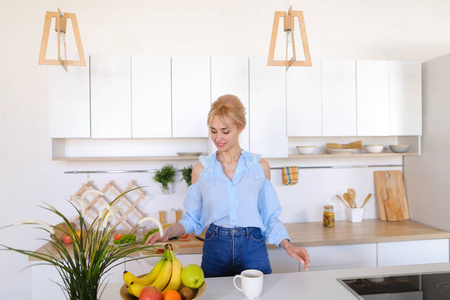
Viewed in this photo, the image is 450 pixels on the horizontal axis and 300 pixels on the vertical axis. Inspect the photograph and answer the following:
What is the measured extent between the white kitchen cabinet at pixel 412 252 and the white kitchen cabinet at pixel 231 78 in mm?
1221

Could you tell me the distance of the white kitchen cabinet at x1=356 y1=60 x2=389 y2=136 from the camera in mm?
2592

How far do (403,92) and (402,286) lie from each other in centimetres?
176

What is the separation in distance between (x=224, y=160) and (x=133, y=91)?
1079 mm

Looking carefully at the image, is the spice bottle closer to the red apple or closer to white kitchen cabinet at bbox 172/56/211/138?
white kitchen cabinet at bbox 172/56/211/138

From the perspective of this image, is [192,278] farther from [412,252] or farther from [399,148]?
[399,148]

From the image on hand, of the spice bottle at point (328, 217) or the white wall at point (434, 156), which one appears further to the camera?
the spice bottle at point (328, 217)

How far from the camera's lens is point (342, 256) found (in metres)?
2.30

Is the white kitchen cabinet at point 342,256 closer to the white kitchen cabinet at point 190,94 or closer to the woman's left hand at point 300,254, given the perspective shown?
the woman's left hand at point 300,254

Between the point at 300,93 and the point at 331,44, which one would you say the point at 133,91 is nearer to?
the point at 300,93

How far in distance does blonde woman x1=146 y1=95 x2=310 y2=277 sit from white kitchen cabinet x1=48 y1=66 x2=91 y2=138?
116 cm

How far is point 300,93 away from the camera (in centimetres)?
252

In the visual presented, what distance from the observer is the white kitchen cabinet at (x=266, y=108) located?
2.46 m

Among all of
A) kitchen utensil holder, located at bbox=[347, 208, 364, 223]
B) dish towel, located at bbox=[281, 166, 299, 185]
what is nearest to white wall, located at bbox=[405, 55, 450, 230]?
kitchen utensil holder, located at bbox=[347, 208, 364, 223]

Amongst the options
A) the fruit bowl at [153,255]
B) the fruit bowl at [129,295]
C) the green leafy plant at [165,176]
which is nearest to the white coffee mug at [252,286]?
the fruit bowl at [129,295]
